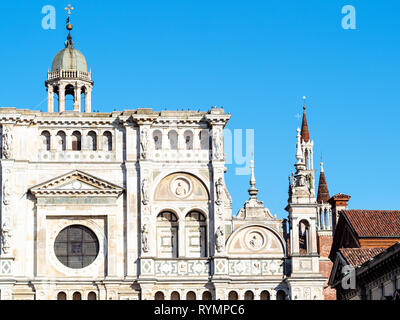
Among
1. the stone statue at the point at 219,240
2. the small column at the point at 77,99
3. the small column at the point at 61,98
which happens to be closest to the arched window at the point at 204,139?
the stone statue at the point at 219,240

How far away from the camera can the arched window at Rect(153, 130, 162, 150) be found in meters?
64.1

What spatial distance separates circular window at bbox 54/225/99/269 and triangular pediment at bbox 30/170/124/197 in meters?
1.73

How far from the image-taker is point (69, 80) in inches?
2672

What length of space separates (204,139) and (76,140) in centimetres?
620

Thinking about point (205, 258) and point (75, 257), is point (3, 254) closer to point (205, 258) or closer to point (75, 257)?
point (75, 257)

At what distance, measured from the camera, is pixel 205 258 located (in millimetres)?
62281

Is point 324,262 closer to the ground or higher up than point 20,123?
closer to the ground

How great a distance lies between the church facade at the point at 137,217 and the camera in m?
61.9

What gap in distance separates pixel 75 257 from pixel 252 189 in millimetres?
9092

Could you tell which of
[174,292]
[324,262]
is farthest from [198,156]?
[324,262]

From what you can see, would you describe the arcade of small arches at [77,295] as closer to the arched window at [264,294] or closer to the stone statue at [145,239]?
the stone statue at [145,239]

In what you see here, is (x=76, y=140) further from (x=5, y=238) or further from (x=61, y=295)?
(x=61, y=295)

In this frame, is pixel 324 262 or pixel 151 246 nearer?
pixel 151 246

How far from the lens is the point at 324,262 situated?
7919 centimetres
